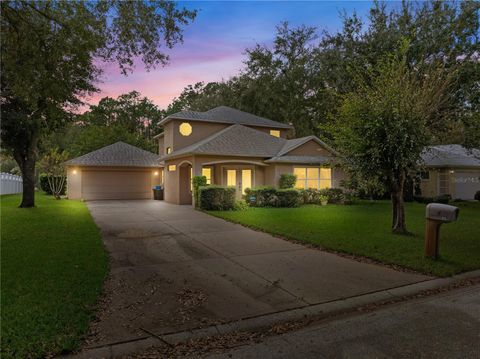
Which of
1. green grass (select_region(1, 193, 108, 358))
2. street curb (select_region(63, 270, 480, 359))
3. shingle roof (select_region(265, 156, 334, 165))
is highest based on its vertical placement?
shingle roof (select_region(265, 156, 334, 165))

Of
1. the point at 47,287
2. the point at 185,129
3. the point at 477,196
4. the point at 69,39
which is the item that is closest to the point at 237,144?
the point at 185,129

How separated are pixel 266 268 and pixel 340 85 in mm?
18770

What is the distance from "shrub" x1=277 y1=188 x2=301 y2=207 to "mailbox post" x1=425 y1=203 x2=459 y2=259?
10800 mm

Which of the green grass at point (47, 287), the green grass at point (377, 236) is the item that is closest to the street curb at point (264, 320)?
the green grass at point (47, 287)

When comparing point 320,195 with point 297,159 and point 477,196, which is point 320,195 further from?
point 477,196

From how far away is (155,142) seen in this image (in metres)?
46.9

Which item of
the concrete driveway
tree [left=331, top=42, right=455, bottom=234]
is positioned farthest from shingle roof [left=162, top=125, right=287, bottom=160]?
the concrete driveway

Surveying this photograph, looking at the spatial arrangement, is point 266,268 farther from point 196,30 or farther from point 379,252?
point 196,30

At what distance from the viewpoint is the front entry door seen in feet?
67.4

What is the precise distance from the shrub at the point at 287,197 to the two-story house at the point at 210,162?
1747 millimetres

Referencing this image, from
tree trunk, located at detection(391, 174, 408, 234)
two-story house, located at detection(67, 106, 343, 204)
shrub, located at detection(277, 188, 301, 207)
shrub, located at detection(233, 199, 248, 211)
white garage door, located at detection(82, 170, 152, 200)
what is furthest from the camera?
white garage door, located at detection(82, 170, 152, 200)

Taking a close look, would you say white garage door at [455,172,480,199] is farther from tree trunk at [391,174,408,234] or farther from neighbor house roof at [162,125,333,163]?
tree trunk at [391,174,408,234]

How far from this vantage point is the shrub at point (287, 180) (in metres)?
19.6

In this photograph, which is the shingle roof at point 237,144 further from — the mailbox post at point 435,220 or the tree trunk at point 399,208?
the mailbox post at point 435,220
